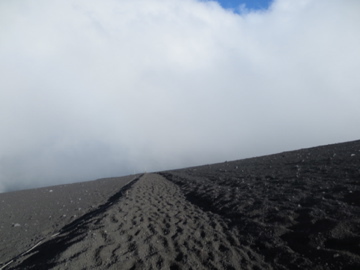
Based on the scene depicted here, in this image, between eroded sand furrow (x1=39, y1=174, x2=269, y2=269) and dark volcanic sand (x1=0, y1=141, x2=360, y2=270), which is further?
eroded sand furrow (x1=39, y1=174, x2=269, y2=269)

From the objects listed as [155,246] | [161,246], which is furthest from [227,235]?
[155,246]

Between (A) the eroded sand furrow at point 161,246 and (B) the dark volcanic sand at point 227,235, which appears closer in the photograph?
(B) the dark volcanic sand at point 227,235

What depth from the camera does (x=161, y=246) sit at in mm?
7785

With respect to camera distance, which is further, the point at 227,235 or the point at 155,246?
the point at 227,235

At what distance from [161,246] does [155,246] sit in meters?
0.19

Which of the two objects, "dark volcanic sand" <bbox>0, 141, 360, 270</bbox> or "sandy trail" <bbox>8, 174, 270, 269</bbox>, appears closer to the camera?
"dark volcanic sand" <bbox>0, 141, 360, 270</bbox>

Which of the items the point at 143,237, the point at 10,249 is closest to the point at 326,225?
the point at 143,237

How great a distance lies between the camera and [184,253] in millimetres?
7152

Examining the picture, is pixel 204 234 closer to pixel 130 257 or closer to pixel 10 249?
pixel 130 257

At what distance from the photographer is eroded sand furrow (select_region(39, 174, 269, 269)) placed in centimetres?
663

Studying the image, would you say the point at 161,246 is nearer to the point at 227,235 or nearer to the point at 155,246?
the point at 155,246

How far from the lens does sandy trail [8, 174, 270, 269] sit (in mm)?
6645

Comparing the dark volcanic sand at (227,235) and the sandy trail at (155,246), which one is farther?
the sandy trail at (155,246)

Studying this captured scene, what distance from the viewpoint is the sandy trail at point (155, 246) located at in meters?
6.64
